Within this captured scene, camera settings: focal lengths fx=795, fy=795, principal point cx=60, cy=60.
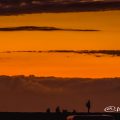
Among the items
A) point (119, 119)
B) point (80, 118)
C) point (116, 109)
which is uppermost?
point (116, 109)

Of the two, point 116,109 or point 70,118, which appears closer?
point 70,118

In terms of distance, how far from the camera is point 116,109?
6625 centimetres

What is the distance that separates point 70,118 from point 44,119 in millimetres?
13878

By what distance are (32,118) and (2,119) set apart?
2.41 meters

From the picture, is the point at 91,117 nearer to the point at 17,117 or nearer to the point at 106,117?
the point at 106,117

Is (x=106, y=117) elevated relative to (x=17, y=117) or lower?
lower

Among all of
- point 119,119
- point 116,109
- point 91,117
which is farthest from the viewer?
point 116,109

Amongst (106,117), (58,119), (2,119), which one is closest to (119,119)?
(58,119)

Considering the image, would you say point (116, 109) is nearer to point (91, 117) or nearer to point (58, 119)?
point (58, 119)

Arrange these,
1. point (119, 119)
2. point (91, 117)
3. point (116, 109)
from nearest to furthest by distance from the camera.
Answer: point (91, 117) → point (119, 119) → point (116, 109)

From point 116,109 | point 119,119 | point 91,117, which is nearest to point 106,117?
point 91,117

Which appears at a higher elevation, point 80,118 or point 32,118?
point 32,118

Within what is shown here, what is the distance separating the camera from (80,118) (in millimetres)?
38844

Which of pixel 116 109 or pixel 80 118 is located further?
pixel 116 109
